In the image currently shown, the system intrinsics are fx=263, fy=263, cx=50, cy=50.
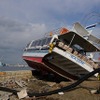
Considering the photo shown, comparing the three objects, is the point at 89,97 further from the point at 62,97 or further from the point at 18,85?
the point at 18,85

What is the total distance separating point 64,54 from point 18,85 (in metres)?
4.40

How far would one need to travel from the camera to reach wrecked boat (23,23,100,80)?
68.4 ft

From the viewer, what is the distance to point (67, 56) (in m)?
20.7

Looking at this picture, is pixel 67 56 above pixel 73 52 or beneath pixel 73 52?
beneath

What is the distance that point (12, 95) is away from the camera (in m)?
15.5

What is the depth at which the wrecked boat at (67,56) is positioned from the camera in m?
20.8

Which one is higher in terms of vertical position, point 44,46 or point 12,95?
point 44,46

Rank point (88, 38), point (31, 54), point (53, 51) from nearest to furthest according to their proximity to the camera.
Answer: point (53, 51), point (88, 38), point (31, 54)

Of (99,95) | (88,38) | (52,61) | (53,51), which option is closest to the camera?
(99,95)

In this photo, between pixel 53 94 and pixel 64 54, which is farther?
pixel 64 54

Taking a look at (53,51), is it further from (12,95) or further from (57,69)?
(12,95)

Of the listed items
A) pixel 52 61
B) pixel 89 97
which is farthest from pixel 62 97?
pixel 52 61

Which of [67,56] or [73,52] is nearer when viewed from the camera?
[67,56]

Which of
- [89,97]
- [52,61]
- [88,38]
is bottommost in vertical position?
[89,97]
